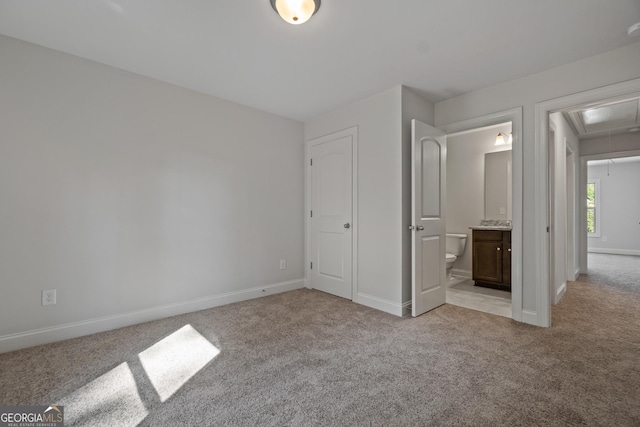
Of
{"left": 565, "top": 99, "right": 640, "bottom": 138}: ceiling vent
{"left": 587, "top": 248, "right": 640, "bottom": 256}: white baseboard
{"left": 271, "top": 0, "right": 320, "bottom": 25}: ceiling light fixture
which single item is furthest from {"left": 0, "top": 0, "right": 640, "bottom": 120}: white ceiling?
{"left": 587, "top": 248, "right": 640, "bottom": 256}: white baseboard

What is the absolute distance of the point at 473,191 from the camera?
15.3 ft

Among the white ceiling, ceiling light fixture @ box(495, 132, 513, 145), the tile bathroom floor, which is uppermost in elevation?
the white ceiling

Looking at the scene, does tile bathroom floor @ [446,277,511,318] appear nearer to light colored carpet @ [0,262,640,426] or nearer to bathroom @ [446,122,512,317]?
bathroom @ [446,122,512,317]

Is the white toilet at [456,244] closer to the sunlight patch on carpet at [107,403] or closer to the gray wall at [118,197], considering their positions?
the gray wall at [118,197]

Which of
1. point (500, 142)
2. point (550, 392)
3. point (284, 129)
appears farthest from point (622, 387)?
point (284, 129)

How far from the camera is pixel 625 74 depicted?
2.28m

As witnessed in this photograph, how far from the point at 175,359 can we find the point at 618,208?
10166 millimetres

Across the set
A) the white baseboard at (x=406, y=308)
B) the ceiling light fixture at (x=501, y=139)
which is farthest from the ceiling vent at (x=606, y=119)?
the white baseboard at (x=406, y=308)

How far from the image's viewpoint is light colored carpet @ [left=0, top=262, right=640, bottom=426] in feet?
4.86

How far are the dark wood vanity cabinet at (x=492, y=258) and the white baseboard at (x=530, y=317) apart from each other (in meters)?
1.26

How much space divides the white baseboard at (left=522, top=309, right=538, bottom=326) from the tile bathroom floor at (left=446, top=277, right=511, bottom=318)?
0.57 ft

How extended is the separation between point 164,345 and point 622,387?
311 cm

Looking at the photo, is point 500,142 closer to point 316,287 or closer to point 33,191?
point 316,287

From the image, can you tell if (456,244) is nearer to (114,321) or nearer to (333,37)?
(333,37)
